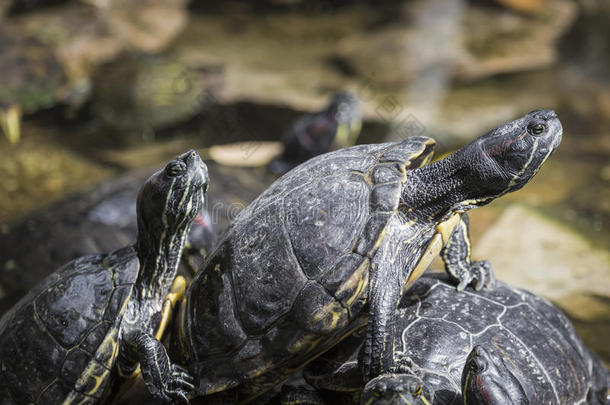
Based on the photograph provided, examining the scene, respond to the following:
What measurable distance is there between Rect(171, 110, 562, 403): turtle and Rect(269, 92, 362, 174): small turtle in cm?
311

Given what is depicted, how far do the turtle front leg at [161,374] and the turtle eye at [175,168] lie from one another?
69cm

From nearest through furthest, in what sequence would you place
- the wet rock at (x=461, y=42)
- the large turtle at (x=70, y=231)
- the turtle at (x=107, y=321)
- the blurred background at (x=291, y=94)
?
1. the turtle at (x=107, y=321)
2. the large turtle at (x=70, y=231)
3. the blurred background at (x=291, y=94)
4. the wet rock at (x=461, y=42)

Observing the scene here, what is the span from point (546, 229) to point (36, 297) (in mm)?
3668

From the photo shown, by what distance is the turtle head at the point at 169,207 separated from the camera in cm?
242

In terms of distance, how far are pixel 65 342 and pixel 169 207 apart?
27.8 inches

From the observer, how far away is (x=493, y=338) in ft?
7.50

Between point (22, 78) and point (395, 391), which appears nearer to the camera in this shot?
point (395, 391)

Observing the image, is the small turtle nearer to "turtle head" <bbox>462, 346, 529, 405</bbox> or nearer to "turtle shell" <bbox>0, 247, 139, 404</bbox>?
"turtle shell" <bbox>0, 247, 139, 404</bbox>

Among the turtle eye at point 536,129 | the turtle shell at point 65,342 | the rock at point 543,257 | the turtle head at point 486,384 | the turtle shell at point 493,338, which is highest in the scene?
the turtle eye at point 536,129

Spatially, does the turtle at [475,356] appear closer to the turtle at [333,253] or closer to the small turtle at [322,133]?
the turtle at [333,253]

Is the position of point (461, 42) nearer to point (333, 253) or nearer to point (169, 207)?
Result: point (169, 207)

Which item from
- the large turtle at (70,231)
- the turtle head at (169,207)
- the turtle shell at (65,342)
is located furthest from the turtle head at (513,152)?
the large turtle at (70,231)

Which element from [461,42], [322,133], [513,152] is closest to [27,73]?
[322,133]

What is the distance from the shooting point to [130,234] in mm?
3752
